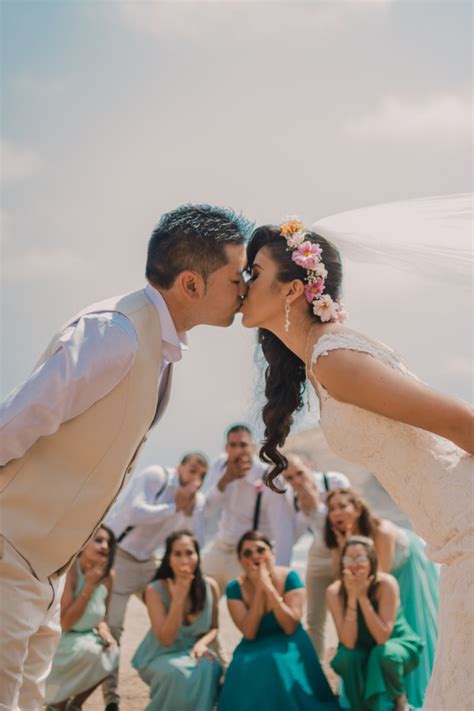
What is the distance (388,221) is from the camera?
491 cm

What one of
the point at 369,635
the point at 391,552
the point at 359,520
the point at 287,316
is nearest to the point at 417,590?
the point at 391,552

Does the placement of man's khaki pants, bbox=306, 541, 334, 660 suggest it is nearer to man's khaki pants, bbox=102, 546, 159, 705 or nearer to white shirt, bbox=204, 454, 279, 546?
white shirt, bbox=204, 454, 279, 546

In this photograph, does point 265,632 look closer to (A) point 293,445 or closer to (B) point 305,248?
(B) point 305,248

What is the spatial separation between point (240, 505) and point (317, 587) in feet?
3.16

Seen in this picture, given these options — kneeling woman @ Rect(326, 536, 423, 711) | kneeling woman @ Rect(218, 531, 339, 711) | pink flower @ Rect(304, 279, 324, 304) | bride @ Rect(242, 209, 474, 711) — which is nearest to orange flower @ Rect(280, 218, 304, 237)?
bride @ Rect(242, 209, 474, 711)

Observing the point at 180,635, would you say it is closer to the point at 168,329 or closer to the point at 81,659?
the point at 81,659

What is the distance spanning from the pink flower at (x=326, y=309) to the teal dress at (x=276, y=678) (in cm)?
319

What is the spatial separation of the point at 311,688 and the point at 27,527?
3.47 meters

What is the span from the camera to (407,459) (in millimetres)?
3721

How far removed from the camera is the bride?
3.51 meters

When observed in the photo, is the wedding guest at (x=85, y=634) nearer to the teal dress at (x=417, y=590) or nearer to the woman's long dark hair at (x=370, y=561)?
the woman's long dark hair at (x=370, y=561)

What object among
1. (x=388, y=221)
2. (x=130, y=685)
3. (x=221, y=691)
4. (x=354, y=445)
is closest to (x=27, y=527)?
(x=354, y=445)

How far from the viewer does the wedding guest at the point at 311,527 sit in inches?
306

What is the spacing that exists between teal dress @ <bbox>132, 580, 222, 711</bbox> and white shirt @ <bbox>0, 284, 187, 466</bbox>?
3.58m
